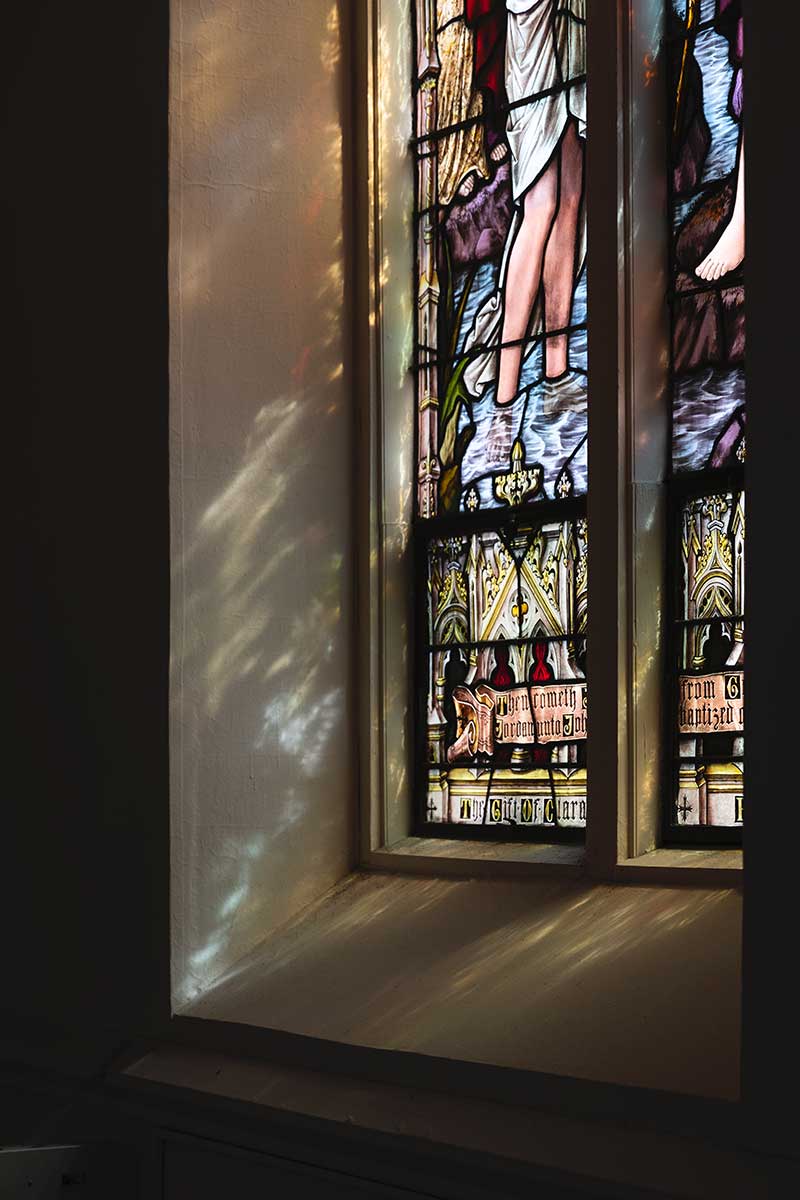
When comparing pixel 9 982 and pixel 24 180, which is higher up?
pixel 24 180

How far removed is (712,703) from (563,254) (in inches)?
46.2

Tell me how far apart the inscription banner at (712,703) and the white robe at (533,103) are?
1006 millimetres

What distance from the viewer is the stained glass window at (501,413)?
359 cm

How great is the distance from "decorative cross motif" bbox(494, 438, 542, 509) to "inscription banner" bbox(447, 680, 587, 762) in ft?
1.48

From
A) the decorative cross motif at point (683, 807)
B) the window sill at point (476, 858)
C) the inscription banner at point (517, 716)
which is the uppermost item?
the inscription banner at point (517, 716)

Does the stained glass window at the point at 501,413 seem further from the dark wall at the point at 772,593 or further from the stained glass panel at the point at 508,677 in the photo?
the dark wall at the point at 772,593

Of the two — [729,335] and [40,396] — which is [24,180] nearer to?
[40,396]

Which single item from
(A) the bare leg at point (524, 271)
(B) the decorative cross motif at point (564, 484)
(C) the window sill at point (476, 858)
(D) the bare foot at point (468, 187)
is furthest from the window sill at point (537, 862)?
(D) the bare foot at point (468, 187)

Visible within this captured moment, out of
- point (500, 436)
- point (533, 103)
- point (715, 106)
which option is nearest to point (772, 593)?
point (715, 106)

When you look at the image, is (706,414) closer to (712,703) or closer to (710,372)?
→ (710,372)

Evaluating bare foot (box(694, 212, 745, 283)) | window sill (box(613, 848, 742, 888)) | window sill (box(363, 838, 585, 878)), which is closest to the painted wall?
window sill (box(363, 838, 585, 878))

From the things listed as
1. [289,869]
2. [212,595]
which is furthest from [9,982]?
[212,595]

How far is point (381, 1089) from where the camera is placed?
9.86 feet

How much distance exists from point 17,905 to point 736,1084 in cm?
235
